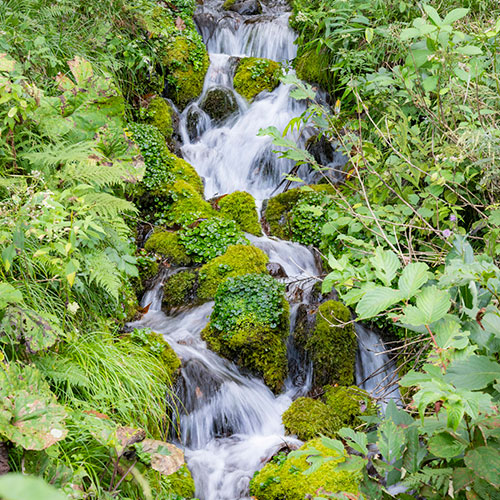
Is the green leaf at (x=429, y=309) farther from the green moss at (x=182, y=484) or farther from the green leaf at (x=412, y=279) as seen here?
the green moss at (x=182, y=484)

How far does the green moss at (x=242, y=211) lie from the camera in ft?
20.3

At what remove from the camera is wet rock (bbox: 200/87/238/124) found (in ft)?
25.6

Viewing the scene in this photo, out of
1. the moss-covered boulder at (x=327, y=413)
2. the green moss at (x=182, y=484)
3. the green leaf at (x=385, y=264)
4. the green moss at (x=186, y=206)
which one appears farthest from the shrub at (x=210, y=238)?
the green leaf at (x=385, y=264)

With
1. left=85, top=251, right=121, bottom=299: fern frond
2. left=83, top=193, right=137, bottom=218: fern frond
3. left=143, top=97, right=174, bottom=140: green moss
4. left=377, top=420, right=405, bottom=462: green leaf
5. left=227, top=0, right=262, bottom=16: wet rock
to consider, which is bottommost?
left=85, top=251, right=121, bottom=299: fern frond

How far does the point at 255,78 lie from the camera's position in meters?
8.06

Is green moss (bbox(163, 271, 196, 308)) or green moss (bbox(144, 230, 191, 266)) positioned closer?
green moss (bbox(163, 271, 196, 308))

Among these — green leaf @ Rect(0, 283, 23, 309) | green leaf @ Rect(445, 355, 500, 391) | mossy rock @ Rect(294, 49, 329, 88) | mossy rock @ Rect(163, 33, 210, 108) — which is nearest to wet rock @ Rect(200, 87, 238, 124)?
mossy rock @ Rect(163, 33, 210, 108)

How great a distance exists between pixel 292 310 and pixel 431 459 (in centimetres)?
352

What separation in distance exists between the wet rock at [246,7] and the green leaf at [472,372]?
10.1m

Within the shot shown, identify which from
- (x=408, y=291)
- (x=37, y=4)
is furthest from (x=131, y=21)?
(x=408, y=291)

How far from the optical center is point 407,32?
73.9 inches

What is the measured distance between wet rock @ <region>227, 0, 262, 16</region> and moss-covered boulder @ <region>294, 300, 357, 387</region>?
25.0 ft

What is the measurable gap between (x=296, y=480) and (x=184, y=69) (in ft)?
22.2

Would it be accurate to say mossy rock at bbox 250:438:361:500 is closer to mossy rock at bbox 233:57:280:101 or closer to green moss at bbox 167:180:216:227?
green moss at bbox 167:180:216:227
